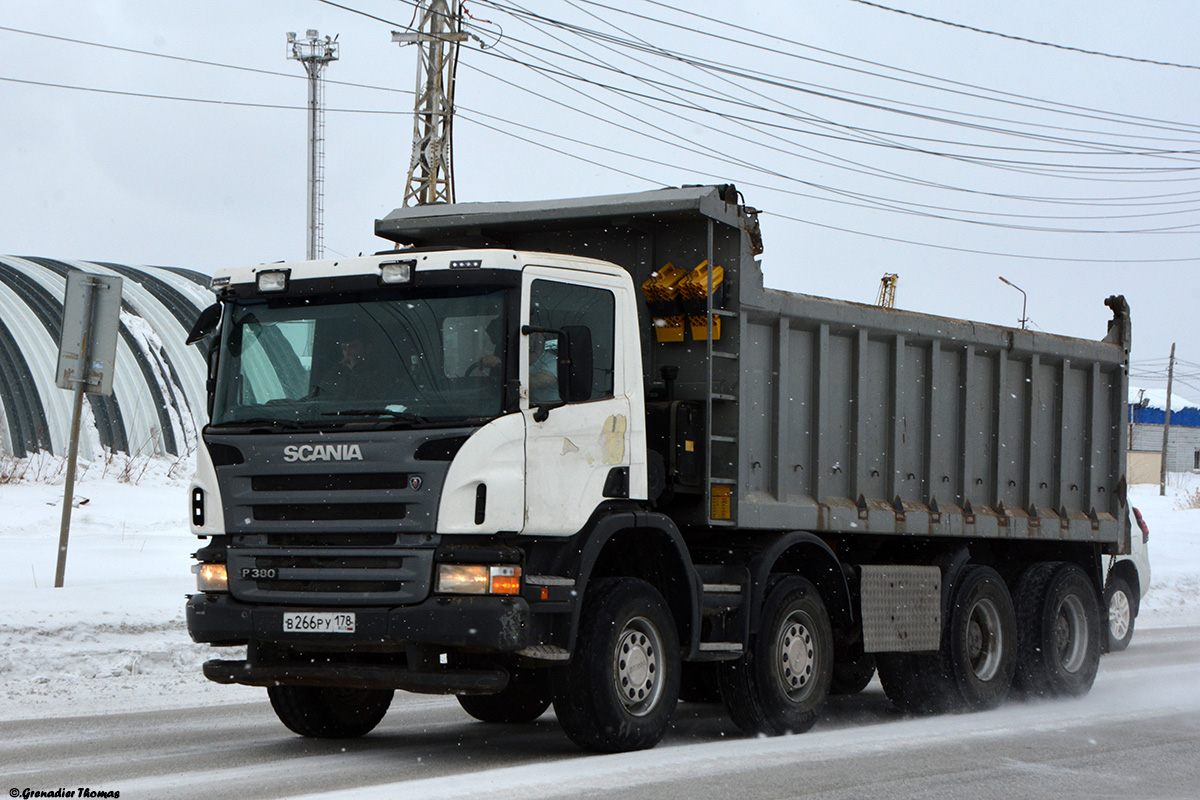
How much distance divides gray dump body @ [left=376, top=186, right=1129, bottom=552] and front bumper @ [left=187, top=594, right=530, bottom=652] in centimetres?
211

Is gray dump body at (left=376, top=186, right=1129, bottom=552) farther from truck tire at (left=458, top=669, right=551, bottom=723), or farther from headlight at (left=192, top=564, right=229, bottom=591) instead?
headlight at (left=192, top=564, right=229, bottom=591)

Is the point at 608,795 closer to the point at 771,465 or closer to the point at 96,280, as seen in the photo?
the point at 771,465

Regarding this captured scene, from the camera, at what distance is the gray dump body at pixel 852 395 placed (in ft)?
30.5

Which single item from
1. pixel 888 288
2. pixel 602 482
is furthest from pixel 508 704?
pixel 888 288

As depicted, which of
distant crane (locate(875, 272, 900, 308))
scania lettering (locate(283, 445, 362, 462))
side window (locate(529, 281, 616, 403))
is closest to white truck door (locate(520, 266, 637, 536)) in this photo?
side window (locate(529, 281, 616, 403))

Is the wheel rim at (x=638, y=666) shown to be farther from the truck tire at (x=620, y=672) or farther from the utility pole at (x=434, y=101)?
the utility pole at (x=434, y=101)

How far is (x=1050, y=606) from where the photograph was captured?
1230 centimetres

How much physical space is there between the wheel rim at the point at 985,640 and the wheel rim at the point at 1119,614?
5022 mm

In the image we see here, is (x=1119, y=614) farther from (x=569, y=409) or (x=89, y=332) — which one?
(x=89, y=332)

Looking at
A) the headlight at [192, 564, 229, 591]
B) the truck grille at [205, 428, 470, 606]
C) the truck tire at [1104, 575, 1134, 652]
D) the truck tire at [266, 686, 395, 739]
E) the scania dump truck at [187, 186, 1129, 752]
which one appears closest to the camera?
the truck grille at [205, 428, 470, 606]

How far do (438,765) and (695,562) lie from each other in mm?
2335

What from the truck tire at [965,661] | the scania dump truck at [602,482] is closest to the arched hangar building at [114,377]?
the scania dump truck at [602,482]

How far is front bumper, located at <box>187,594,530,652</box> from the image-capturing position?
7363mm

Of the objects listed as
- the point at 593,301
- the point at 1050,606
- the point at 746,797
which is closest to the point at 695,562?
the point at 593,301
